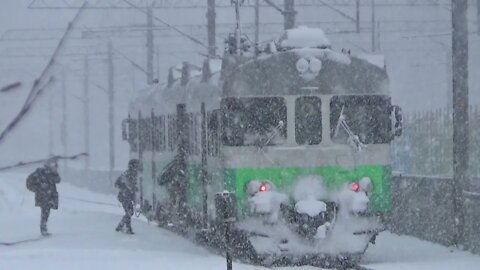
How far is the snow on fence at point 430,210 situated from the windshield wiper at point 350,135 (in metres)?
2.31

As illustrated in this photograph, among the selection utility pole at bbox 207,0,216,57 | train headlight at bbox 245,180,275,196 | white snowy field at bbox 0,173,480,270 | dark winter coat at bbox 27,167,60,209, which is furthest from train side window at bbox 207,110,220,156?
utility pole at bbox 207,0,216,57

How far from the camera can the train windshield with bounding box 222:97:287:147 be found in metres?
15.0

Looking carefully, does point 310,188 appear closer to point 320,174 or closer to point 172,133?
point 320,174

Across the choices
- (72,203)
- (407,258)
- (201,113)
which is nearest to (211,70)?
(201,113)

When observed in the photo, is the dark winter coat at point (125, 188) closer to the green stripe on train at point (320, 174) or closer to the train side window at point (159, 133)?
the train side window at point (159, 133)

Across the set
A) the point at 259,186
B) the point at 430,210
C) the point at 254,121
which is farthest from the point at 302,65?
the point at 430,210

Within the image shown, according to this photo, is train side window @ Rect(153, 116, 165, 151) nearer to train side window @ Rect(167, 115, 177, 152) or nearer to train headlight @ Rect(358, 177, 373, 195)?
train side window @ Rect(167, 115, 177, 152)

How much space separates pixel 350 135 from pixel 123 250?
4046 mm

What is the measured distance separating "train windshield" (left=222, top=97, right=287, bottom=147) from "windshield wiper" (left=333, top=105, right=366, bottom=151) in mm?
770

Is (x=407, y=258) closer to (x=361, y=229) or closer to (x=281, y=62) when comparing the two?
(x=361, y=229)

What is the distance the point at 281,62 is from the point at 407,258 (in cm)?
345

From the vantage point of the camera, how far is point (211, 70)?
16.8 m

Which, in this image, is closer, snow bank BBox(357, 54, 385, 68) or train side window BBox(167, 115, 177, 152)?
snow bank BBox(357, 54, 385, 68)

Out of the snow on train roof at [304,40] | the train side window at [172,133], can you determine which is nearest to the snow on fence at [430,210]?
the snow on train roof at [304,40]
